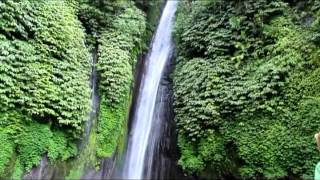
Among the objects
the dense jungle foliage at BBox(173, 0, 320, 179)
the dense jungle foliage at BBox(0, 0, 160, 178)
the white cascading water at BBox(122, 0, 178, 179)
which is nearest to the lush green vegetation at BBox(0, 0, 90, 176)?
the dense jungle foliage at BBox(0, 0, 160, 178)

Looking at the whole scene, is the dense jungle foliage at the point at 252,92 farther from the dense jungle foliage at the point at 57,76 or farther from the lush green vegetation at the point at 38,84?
the lush green vegetation at the point at 38,84

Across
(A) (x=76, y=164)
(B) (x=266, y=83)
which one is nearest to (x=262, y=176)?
(B) (x=266, y=83)

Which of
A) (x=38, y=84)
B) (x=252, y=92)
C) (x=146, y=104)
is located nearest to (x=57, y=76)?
(x=38, y=84)

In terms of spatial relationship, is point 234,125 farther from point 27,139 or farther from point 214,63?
point 27,139

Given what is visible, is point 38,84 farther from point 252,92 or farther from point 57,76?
point 252,92

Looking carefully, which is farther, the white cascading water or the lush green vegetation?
the white cascading water

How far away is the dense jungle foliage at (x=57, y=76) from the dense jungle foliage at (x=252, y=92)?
68.1 inches

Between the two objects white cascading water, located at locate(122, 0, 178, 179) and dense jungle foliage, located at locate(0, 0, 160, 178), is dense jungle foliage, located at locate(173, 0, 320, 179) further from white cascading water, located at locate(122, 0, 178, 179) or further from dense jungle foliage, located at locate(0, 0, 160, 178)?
dense jungle foliage, located at locate(0, 0, 160, 178)

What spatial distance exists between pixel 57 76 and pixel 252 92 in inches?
172

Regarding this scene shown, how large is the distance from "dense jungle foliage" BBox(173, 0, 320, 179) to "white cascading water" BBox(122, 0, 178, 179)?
0.83m

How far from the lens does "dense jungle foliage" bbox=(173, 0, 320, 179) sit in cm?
745

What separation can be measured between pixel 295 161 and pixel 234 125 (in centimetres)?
153

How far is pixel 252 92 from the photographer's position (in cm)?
803

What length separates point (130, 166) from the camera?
9180 millimetres
